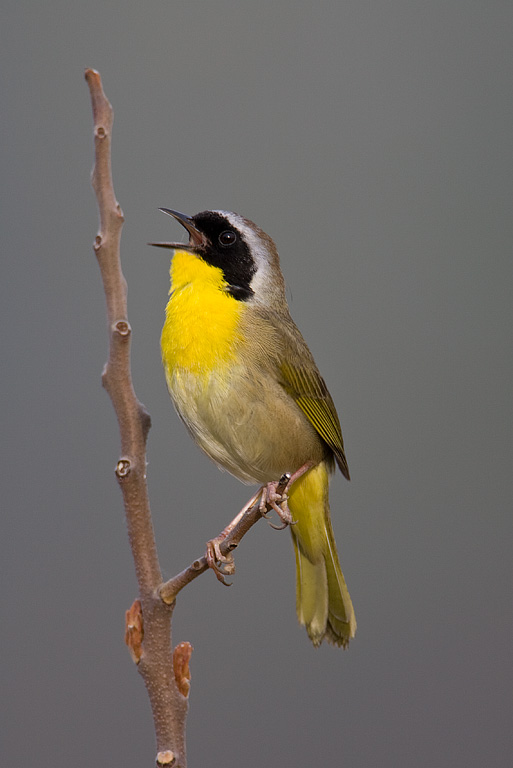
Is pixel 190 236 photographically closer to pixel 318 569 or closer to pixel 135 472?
pixel 135 472

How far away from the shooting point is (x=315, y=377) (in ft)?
5.03

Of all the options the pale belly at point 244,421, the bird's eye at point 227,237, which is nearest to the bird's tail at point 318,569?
the pale belly at point 244,421

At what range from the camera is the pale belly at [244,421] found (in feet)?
4.39

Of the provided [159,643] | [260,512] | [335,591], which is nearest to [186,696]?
[159,643]

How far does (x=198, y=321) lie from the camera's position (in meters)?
1.33

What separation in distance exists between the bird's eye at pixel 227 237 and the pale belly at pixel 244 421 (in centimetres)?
A: 22

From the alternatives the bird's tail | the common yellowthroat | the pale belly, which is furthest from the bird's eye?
the bird's tail

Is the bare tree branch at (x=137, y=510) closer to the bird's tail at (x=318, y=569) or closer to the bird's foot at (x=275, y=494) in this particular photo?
the bird's foot at (x=275, y=494)

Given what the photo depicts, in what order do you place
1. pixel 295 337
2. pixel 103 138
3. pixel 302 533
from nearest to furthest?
pixel 103 138, pixel 295 337, pixel 302 533

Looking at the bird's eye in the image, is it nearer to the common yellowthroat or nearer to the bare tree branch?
the common yellowthroat

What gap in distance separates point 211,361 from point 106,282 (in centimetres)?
54

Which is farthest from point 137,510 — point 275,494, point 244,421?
point 244,421

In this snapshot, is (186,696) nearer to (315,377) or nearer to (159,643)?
(159,643)

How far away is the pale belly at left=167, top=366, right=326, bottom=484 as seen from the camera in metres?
1.34
